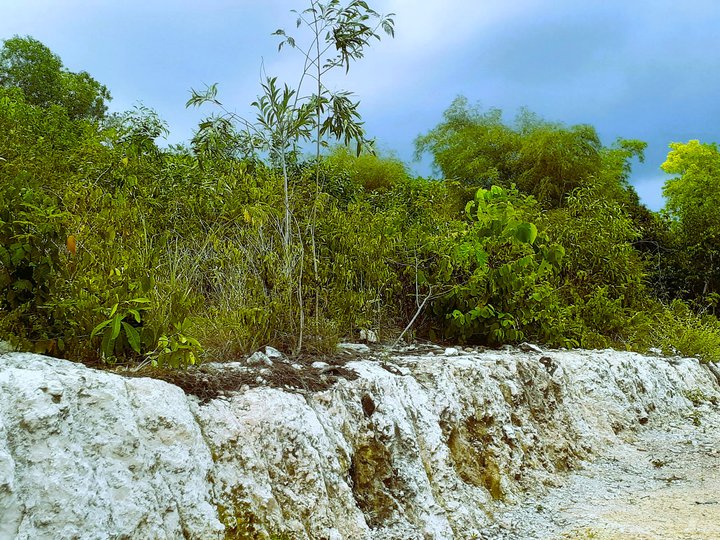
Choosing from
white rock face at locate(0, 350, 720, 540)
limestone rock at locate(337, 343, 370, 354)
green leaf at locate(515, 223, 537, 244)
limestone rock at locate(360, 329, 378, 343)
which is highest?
green leaf at locate(515, 223, 537, 244)

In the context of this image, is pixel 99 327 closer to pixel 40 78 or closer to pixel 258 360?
pixel 258 360

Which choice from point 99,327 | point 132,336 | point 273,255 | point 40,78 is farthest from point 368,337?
point 40,78

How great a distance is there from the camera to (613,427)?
6.12m

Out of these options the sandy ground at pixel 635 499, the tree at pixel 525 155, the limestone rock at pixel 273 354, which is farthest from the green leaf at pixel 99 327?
the tree at pixel 525 155

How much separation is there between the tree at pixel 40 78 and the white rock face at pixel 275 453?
2052 cm

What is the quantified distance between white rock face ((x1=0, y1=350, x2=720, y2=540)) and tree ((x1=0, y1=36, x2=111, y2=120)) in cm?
2052

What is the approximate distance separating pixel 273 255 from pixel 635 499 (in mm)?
3100

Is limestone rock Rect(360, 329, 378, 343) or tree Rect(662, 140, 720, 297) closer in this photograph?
limestone rock Rect(360, 329, 378, 343)

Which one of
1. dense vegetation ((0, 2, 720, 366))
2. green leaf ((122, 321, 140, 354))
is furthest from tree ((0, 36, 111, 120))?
green leaf ((122, 321, 140, 354))

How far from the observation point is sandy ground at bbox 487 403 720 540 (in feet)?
12.2

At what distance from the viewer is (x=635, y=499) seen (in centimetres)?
435

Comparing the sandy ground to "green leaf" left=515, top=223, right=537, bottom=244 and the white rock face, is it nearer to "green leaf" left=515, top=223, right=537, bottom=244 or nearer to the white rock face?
the white rock face

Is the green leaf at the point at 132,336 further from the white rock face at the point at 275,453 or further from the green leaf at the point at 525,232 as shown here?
the green leaf at the point at 525,232

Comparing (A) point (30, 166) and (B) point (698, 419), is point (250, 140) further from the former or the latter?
(B) point (698, 419)
